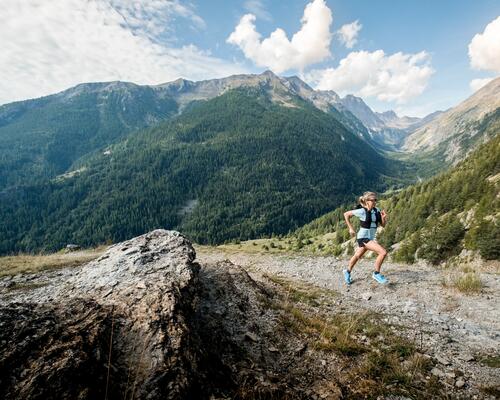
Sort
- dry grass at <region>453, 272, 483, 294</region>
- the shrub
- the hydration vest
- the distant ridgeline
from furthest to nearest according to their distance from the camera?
1. the shrub
2. the distant ridgeline
3. the hydration vest
4. dry grass at <region>453, 272, 483, 294</region>

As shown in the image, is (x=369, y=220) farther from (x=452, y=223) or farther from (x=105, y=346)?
(x=452, y=223)

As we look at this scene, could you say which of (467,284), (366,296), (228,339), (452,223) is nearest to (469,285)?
(467,284)

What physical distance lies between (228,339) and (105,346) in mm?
2634

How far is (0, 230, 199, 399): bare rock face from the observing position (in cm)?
389

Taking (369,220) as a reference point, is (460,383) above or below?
below

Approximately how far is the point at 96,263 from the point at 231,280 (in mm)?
4820

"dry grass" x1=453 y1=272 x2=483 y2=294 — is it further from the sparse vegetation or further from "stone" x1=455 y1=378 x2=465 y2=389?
"stone" x1=455 y1=378 x2=465 y2=389

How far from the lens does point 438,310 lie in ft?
→ 32.0

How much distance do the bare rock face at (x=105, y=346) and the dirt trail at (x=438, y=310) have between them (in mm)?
5106

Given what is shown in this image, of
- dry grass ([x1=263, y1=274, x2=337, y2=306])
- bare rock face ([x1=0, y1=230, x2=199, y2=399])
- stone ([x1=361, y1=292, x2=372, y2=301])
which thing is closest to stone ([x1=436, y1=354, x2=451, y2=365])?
dry grass ([x1=263, y1=274, x2=337, y2=306])

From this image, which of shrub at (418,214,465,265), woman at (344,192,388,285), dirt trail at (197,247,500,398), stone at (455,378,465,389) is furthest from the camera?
shrub at (418,214,465,265)

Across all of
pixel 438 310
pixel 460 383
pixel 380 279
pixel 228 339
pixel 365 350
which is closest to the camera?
pixel 460 383

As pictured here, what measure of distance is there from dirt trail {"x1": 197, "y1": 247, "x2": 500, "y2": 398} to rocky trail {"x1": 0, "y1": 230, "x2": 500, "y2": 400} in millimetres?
45

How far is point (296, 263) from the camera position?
2034 centimetres
